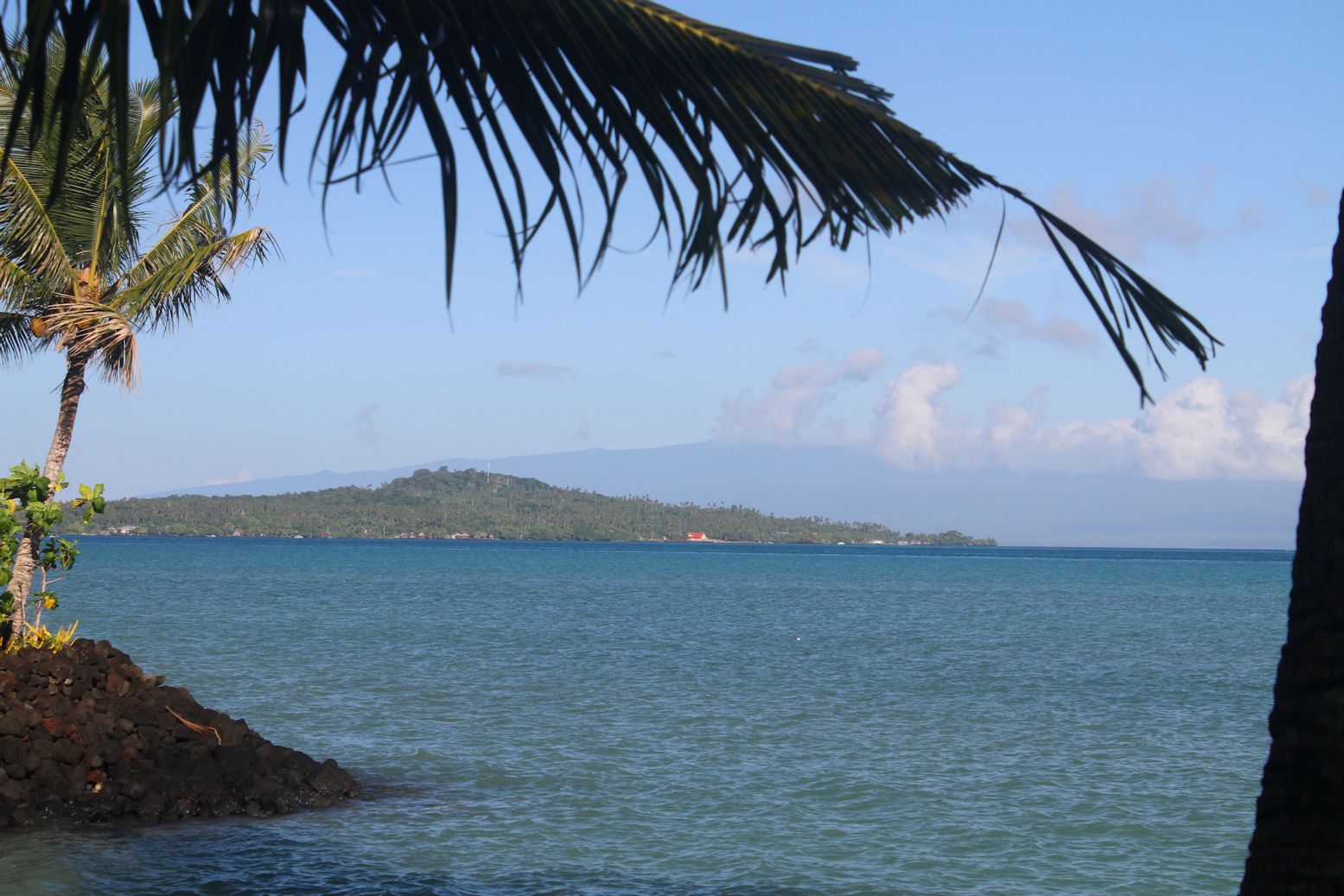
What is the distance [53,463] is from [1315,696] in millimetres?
13978

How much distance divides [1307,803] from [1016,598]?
223 ft

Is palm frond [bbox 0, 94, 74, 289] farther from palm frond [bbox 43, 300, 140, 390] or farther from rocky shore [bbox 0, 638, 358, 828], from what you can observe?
rocky shore [bbox 0, 638, 358, 828]

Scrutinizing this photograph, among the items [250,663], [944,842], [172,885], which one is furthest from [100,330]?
[250,663]

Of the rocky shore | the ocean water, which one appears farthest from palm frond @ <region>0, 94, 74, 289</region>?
the ocean water


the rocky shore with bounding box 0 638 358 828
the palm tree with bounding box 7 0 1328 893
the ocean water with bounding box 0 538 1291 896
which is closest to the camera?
the palm tree with bounding box 7 0 1328 893

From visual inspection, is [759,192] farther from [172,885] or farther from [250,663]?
[250,663]

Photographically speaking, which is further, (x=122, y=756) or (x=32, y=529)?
(x=32, y=529)

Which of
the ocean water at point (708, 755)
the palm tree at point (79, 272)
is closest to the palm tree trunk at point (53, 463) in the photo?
the palm tree at point (79, 272)

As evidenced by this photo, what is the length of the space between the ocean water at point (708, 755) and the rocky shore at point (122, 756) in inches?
18.4

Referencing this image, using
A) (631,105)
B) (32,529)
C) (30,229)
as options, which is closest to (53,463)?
(32,529)

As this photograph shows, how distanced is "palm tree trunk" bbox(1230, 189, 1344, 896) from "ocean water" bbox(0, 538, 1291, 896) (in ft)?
26.4

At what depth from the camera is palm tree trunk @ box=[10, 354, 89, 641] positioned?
Result: 562 inches

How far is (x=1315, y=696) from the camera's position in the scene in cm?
327

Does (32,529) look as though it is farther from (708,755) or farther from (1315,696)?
(1315,696)
